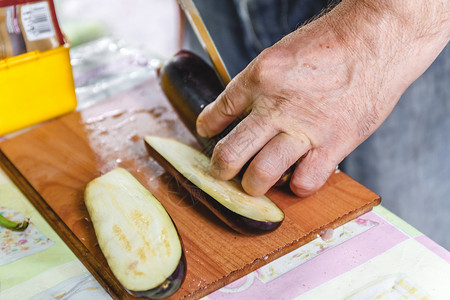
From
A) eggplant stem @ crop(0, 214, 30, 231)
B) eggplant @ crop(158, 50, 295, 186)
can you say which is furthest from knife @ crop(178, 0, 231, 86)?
eggplant stem @ crop(0, 214, 30, 231)

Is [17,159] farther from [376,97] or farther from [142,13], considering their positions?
[142,13]

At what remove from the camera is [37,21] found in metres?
1.39

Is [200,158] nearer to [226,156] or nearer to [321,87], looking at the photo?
[226,156]

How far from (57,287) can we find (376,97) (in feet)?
2.79

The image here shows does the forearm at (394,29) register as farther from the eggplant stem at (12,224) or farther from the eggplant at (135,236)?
the eggplant stem at (12,224)

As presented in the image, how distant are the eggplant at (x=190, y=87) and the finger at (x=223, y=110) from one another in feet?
0.11

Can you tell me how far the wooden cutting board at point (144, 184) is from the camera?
1095 mm

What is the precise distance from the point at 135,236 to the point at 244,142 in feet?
1.09

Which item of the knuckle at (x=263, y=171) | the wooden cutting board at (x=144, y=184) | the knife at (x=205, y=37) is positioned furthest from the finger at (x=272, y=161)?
the knife at (x=205, y=37)

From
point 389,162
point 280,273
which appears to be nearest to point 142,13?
point 389,162

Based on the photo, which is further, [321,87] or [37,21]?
[37,21]

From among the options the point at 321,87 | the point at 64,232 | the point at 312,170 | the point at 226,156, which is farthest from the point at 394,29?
the point at 64,232

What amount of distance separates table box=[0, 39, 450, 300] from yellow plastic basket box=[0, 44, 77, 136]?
1.11 feet

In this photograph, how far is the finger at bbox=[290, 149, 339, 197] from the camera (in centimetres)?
122
